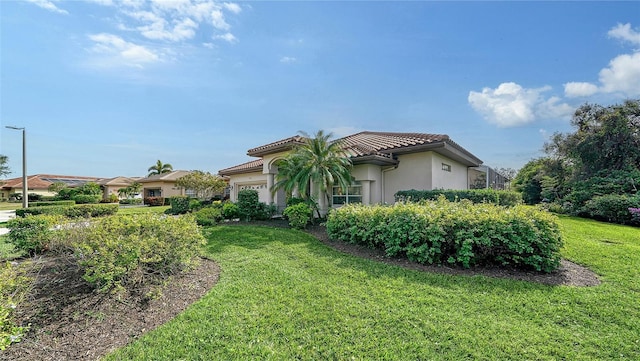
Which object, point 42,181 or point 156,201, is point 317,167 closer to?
point 156,201

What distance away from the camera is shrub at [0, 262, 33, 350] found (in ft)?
10.9

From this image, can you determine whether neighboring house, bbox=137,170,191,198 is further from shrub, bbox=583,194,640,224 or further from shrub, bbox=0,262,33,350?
shrub, bbox=583,194,640,224

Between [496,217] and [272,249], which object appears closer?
[496,217]

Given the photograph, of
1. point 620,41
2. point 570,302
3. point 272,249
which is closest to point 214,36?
point 272,249

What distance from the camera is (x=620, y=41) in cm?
1280

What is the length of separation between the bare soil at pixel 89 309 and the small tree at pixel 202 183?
23.1 m

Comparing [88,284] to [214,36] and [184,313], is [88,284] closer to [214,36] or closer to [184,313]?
[184,313]

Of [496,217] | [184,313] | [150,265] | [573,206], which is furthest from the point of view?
[573,206]

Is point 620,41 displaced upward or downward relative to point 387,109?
upward

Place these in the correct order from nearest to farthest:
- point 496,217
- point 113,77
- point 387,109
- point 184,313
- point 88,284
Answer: point 184,313 < point 88,284 < point 496,217 < point 113,77 < point 387,109

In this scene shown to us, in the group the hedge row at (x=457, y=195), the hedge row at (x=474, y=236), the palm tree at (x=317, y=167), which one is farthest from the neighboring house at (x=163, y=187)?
the hedge row at (x=474, y=236)

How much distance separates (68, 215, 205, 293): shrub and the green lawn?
42.3 inches

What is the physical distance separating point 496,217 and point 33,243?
13.0 metres

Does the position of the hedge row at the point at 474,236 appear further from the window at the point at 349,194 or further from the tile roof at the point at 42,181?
the tile roof at the point at 42,181
